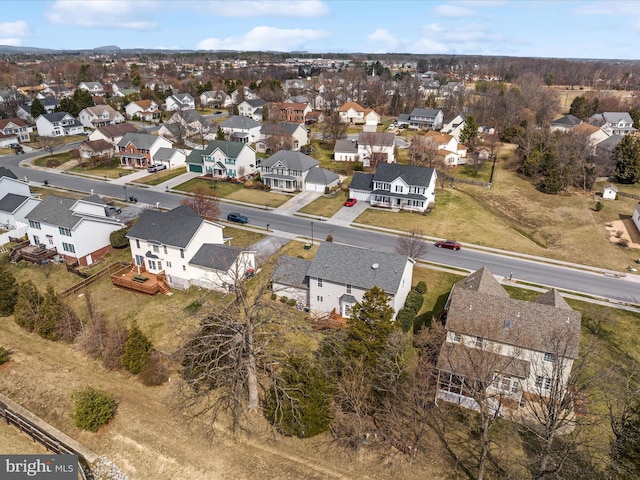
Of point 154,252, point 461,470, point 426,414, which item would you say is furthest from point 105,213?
point 461,470

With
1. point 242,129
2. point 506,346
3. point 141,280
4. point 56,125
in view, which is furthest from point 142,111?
point 506,346

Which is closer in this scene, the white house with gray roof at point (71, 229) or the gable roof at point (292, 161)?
the white house with gray roof at point (71, 229)

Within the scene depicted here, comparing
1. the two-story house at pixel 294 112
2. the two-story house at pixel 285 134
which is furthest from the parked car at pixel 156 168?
the two-story house at pixel 294 112

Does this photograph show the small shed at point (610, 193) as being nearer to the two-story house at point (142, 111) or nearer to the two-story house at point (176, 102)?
the two-story house at point (142, 111)

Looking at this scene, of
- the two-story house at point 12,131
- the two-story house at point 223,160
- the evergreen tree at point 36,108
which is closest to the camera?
the two-story house at point 223,160

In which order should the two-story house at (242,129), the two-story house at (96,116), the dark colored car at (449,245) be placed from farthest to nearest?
the two-story house at (96,116)
the two-story house at (242,129)
the dark colored car at (449,245)

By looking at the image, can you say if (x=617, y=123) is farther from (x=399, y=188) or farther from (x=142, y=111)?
(x=142, y=111)

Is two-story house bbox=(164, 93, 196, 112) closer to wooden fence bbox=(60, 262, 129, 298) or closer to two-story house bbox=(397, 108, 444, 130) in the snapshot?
two-story house bbox=(397, 108, 444, 130)
